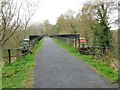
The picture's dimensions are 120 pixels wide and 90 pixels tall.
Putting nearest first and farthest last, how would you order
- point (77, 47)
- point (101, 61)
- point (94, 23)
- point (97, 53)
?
1. point (101, 61)
2. point (97, 53)
3. point (77, 47)
4. point (94, 23)

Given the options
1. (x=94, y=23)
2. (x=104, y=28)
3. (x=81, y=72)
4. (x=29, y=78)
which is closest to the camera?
(x=29, y=78)

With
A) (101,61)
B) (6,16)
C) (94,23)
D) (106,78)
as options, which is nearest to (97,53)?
(101,61)

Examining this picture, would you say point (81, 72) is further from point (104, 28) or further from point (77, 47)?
point (104, 28)

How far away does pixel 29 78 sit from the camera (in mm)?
11141

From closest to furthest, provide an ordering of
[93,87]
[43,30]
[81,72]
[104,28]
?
[93,87]
[81,72]
[104,28]
[43,30]

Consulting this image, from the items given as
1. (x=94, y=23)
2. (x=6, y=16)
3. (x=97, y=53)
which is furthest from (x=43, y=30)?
(x=97, y=53)

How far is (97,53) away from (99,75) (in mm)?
6090

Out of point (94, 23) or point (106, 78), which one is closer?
point (106, 78)

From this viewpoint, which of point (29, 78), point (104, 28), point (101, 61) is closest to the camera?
point (29, 78)

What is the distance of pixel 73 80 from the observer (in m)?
10.5

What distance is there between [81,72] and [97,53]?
5.34 meters

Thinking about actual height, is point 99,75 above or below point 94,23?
below

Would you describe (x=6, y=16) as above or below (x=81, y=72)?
above

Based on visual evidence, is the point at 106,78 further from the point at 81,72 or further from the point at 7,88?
the point at 7,88
